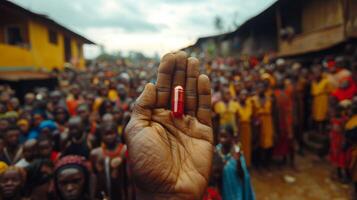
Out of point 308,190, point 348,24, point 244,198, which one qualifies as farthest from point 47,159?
point 348,24

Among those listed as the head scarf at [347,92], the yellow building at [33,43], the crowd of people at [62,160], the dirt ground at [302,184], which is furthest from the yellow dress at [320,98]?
the yellow building at [33,43]

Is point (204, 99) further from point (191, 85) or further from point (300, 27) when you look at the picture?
point (300, 27)

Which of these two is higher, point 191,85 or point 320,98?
point 191,85

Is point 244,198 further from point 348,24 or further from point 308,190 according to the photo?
point 348,24

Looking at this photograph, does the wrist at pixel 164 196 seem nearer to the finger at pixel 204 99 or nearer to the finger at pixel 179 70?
the finger at pixel 204 99

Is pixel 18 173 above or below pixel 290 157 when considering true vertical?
above

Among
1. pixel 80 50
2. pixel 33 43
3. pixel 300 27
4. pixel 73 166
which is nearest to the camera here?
pixel 73 166

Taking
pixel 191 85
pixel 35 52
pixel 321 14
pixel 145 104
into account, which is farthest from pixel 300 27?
pixel 35 52
